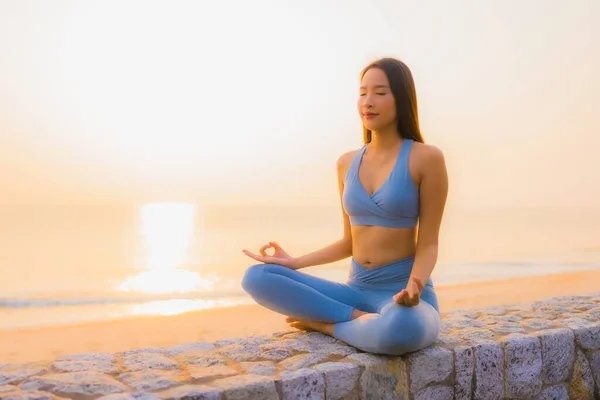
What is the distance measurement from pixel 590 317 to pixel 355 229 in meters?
1.69

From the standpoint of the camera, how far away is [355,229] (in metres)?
3.37

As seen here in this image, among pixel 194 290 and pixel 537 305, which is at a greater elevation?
pixel 537 305

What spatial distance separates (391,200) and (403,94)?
1.88 feet

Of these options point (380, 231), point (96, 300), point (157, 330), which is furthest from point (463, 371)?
point (96, 300)

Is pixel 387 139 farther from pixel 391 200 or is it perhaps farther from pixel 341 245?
pixel 341 245

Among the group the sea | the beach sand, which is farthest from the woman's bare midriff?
the sea

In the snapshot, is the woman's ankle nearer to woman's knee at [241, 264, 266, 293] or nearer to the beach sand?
woman's knee at [241, 264, 266, 293]

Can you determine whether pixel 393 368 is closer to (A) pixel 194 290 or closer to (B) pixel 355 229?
(B) pixel 355 229

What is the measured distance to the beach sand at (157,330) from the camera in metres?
6.53

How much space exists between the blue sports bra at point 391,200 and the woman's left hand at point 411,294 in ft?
1.62

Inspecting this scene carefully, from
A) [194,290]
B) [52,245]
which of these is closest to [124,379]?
[194,290]

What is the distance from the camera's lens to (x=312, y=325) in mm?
3416

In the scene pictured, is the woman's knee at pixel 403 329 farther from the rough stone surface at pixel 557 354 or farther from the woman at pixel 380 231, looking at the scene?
the rough stone surface at pixel 557 354

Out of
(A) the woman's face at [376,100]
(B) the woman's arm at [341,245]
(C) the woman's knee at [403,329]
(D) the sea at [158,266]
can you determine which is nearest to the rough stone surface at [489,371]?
(C) the woman's knee at [403,329]
